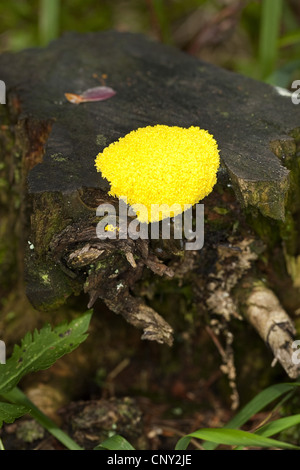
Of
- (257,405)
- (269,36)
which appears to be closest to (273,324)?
(257,405)

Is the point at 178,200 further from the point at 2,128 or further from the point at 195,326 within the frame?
the point at 2,128

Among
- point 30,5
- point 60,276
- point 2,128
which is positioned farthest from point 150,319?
point 30,5

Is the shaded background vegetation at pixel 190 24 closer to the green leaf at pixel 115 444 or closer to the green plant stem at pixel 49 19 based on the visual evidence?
the green plant stem at pixel 49 19

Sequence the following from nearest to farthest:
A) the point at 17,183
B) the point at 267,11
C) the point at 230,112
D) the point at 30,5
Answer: the point at 230,112
the point at 17,183
the point at 267,11
the point at 30,5

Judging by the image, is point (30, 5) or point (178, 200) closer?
point (178, 200)

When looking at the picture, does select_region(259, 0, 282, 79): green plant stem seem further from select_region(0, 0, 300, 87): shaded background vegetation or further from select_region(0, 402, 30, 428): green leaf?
select_region(0, 402, 30, 428): green leaf

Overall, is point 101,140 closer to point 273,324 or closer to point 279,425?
point 273,324
